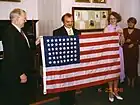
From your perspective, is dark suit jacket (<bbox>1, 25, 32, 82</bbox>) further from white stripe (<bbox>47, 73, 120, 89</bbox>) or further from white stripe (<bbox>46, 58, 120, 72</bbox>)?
white stripe (<bbox>47, 73, 120, 89</bbox>)

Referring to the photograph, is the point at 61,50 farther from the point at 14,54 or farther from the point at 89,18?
the point at 89,18

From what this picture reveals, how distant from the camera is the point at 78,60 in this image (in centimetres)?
389

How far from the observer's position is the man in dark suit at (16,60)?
3.00 m

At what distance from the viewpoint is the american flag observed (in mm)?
3633

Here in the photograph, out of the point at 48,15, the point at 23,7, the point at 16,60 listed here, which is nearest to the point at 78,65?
the point at 16,60

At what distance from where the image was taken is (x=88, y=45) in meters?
4.00

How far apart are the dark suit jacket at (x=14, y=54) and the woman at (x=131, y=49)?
2726 millimetres

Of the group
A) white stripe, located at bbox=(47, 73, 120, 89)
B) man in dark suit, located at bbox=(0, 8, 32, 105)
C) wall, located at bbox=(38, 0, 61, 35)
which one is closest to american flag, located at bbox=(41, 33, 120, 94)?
white stripe, located at bbox=(47, 73, 120, 89)

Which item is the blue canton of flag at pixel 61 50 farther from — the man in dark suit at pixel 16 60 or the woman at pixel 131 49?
the woman at pixel 131 49

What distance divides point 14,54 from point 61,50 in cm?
88

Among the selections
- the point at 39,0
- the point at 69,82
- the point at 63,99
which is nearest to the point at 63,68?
the point at 69,82

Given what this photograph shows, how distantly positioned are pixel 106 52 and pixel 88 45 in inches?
17.6

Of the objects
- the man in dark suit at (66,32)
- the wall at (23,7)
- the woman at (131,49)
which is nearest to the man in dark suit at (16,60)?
the man in dark suit at (66,32)

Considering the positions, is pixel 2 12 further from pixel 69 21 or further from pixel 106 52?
pixel 106 52
